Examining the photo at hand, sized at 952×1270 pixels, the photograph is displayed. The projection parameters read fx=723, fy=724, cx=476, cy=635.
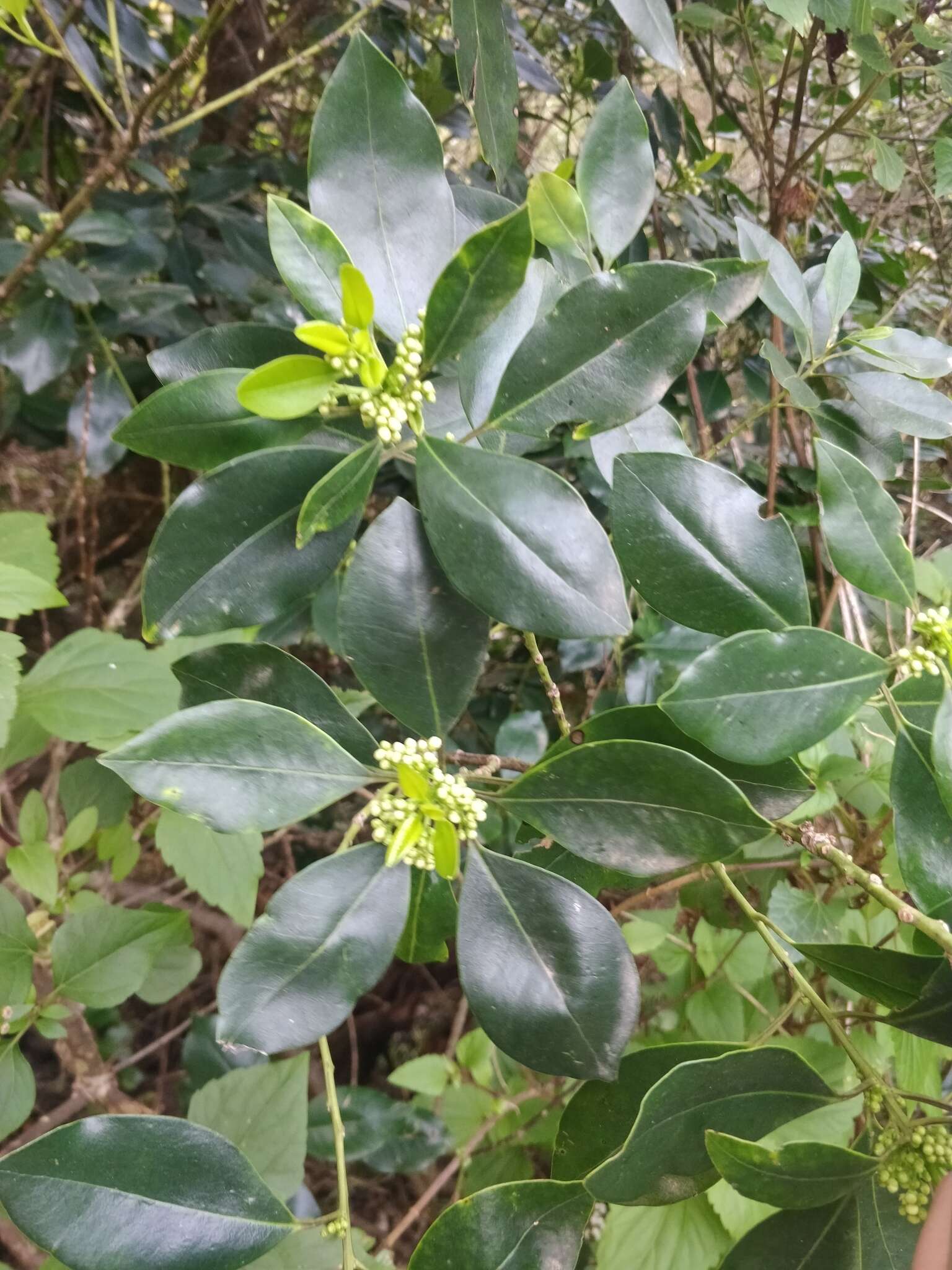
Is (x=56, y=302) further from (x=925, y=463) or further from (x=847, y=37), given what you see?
(x=925, y=463)

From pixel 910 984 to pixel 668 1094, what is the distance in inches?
7.0

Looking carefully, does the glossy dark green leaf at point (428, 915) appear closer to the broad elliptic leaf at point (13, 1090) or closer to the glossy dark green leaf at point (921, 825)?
the glossy dark green leaf at point (921, 825)

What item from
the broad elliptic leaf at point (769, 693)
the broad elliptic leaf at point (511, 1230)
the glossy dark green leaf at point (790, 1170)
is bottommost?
the broad elliptic leaf at point (511, 1230)

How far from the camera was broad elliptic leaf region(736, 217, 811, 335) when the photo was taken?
0.59 metres

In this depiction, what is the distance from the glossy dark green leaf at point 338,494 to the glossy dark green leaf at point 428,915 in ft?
0.79

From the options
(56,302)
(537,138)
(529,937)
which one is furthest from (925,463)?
(56,302)

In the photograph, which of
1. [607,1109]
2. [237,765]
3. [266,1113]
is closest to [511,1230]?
[607,1109]

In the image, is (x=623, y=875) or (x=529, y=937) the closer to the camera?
(x=529, y=937)

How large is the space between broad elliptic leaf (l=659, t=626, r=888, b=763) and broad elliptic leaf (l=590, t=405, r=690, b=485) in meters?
0.19

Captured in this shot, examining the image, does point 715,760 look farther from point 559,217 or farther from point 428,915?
point 559,217

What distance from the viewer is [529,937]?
0.41m

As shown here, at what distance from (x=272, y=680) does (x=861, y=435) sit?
0.55m

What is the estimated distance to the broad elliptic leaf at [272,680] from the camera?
449mm

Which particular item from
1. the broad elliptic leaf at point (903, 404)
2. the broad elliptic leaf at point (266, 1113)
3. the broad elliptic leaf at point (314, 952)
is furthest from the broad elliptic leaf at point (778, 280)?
the broad elliptic leaf at point (266, 1113)
